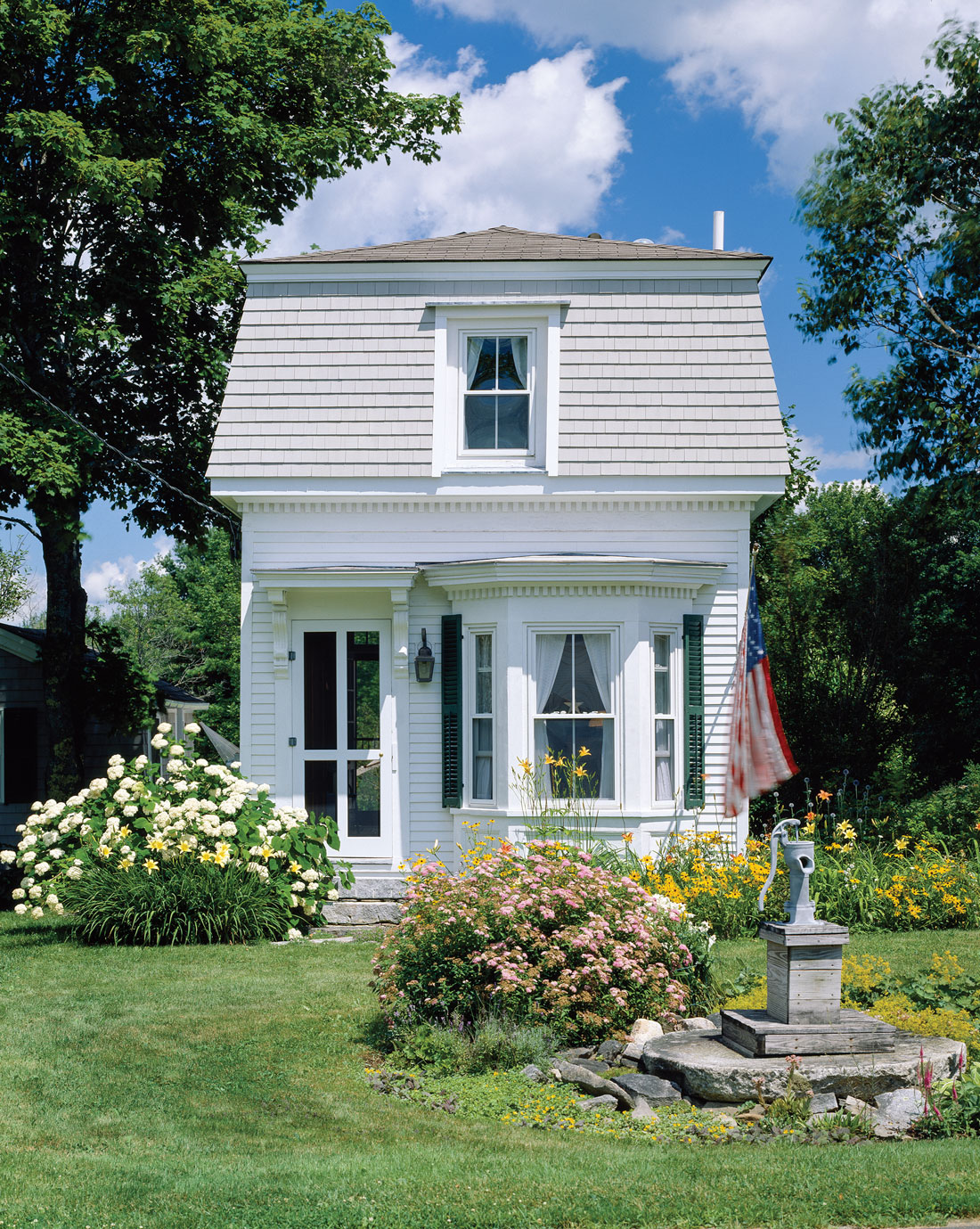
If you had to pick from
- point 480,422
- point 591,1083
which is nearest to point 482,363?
point 480,422

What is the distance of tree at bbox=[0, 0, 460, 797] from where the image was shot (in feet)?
47.1

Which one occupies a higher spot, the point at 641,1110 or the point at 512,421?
the point at 512,421

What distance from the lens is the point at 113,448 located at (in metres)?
15.3

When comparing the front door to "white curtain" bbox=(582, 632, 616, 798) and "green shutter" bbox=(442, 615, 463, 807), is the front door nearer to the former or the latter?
"green shutter" bbox=(442, 615, 463, 807)

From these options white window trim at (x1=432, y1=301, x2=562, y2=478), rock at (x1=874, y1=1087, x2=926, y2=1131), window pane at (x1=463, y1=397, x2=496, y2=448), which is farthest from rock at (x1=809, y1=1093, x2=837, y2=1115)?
window pane at (x1=463, y1=397, x2=496, y2=448)

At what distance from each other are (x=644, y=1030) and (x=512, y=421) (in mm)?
7326

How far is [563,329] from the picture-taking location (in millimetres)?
12828

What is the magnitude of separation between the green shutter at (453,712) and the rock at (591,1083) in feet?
18.7

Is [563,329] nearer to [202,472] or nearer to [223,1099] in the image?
[202,472]

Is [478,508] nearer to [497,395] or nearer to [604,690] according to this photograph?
[497,395]

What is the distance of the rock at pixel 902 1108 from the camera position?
5.70 meters

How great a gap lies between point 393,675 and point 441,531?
159cm

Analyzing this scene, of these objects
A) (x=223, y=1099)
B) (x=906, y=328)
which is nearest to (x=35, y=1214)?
(x=223, y=1099)

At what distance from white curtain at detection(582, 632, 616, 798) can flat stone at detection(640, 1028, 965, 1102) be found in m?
5.65
